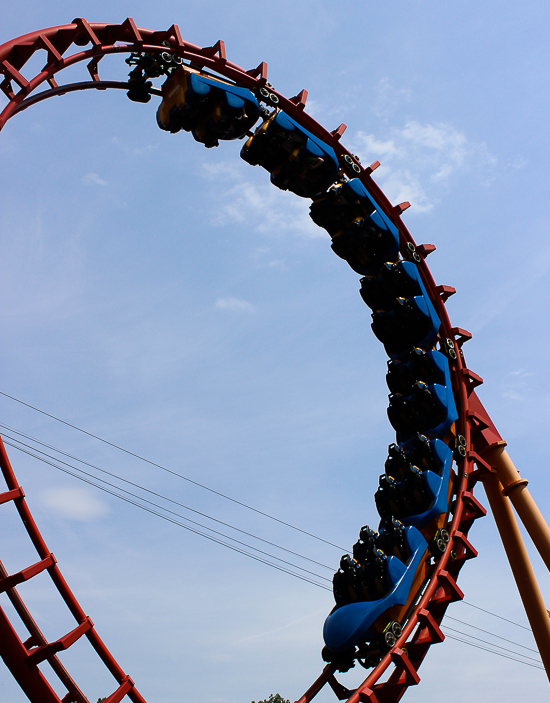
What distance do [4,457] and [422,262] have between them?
265 inches

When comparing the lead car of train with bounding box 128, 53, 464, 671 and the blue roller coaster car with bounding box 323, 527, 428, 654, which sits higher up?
Answer: the lead car of train with bounding box 128, 53, 464, 671

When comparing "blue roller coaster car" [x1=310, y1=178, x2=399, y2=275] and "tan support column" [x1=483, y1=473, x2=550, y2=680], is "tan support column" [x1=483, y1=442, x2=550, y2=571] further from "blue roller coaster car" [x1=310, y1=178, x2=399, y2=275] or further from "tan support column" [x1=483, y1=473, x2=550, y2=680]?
"blue roller coaster car" [x1=310, y1=178, x2=399, y2=275]

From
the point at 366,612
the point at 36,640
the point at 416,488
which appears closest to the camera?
the point at 36,640

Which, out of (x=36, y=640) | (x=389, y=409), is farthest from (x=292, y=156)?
(x=36, y=640)

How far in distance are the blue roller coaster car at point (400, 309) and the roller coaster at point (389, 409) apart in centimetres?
2

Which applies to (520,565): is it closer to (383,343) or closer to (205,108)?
(383,343)

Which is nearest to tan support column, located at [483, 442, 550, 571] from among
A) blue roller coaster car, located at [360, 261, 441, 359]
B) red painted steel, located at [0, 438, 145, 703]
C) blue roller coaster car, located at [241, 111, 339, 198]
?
blue roller coaster car, located at [360, 261, 441, 359]

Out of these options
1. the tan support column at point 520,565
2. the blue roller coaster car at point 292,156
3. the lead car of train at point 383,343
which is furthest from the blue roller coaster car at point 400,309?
the tan support column at point 520,565

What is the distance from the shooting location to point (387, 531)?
7.89m

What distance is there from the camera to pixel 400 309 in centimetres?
955

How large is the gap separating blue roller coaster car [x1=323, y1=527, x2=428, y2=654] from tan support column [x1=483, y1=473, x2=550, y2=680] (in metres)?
2.04

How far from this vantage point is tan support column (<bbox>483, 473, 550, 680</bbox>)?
27.6ft

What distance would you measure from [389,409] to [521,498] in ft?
7.15

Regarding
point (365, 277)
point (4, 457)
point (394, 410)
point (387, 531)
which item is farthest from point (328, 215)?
point (4, 457)
